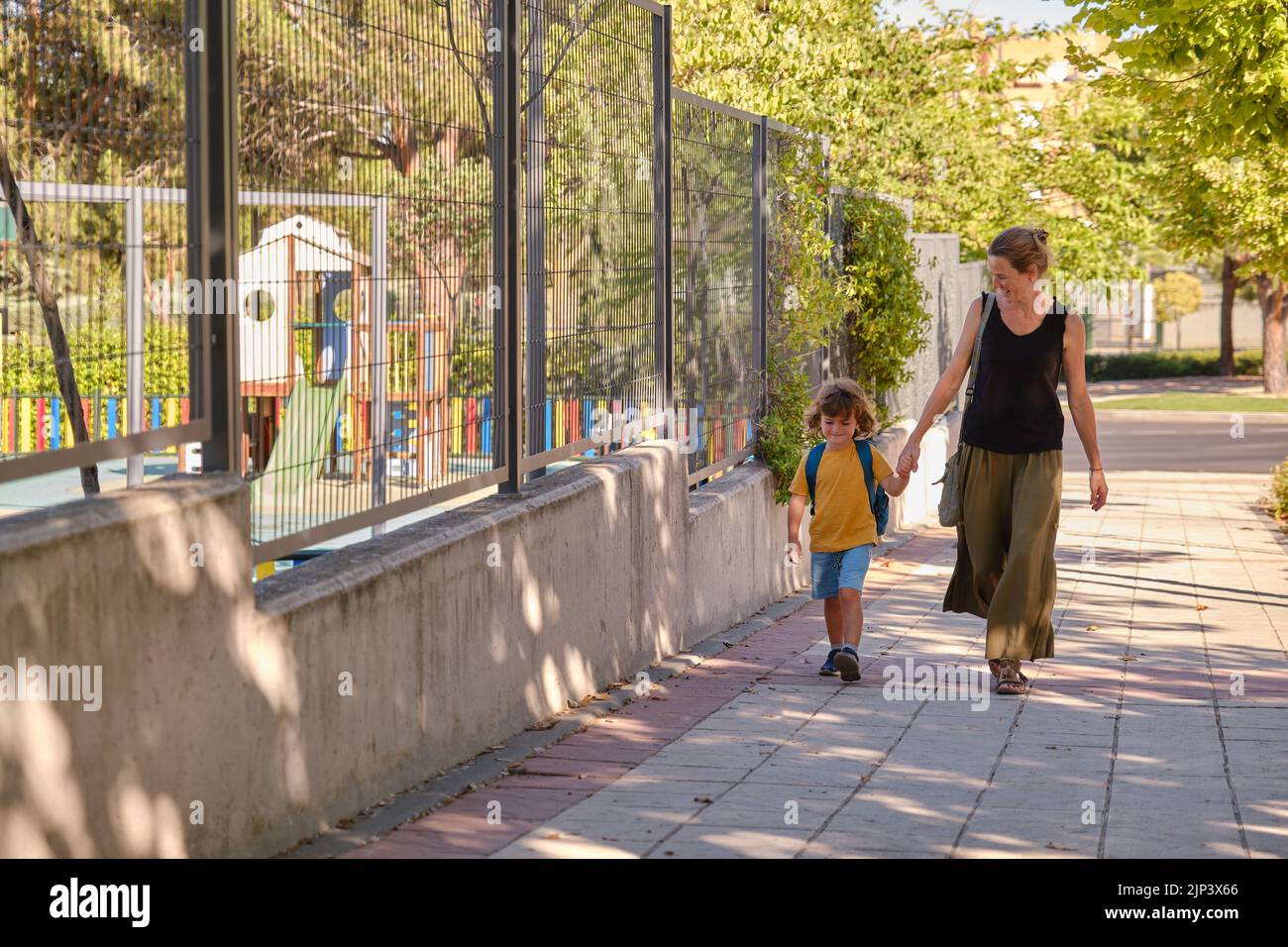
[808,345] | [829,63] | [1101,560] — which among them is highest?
[829,63]

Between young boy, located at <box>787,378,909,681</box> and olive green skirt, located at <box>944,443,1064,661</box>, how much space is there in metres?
0.63

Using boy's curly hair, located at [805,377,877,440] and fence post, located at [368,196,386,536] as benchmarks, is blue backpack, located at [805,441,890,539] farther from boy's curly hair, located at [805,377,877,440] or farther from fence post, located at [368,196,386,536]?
fence post, located at [368,196,386,536]

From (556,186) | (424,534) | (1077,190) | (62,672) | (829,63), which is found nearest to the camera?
(62,672)

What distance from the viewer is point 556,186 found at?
773 centimetres

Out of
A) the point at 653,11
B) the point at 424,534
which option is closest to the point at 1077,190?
the point at 653,11

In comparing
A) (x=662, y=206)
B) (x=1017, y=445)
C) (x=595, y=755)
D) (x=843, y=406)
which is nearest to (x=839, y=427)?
(x=843, y=406)

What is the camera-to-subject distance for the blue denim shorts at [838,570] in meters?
8.40

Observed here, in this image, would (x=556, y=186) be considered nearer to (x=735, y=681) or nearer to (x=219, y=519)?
(x=735, y=681)

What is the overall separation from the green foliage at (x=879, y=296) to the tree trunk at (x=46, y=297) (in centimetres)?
1048

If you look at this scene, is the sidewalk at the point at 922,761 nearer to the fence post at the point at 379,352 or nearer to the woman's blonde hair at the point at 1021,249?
the fence post at the point at 379,352

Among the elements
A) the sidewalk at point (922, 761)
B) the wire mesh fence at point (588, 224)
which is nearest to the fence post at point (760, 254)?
Result: the sidewalk at point (922, 761)

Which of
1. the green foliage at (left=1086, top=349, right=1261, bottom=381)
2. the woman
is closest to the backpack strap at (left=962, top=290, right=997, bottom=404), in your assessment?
the woman
